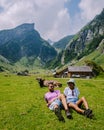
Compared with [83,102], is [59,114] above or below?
below

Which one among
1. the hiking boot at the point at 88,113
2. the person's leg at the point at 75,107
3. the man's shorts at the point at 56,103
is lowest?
the hiking boot at the point at 88,113

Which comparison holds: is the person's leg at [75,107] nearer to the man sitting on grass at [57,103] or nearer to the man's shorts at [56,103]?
the man sitting on grass at [57,103]

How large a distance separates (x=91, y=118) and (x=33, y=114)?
4271 mm

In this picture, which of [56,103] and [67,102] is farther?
[67,102]

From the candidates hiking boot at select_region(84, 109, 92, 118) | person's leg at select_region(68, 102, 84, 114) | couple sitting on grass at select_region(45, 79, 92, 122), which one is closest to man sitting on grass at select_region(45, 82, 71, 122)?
couple sitting on grass at select_region(45, 79, 92, 122)

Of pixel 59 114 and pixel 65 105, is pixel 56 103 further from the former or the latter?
pixel 59 114

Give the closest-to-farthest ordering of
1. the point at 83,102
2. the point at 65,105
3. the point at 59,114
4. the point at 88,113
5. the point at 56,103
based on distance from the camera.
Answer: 1. the point at 59,114
2. the point at 88,113
3. the point at 65,105
4. the point at 56,103
5. the point at 83,102

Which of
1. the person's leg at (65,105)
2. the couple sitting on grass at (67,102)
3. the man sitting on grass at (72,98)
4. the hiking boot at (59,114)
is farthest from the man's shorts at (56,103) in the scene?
the hiking boot at (59,114)

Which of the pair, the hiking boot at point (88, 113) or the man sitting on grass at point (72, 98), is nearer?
the hiking boot at point (88, 113)

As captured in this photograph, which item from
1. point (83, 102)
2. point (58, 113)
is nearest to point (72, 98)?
point (83, 102)

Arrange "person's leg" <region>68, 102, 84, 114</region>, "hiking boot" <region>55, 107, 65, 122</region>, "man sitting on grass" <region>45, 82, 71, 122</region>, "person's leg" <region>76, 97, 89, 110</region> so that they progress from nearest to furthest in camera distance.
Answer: "hiking boot" <region>55, 107, 65, 122</region>, "man sitting on grass" <region>45, 82, 71, 122</region>, "person's leg" <region>68, 102, 84, 114</region>, "person's leg" <region>76, 97, 89, 110</region>

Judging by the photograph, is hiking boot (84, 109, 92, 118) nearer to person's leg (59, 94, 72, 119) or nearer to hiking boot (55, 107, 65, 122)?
person's leg (59, 94, 72, 119)

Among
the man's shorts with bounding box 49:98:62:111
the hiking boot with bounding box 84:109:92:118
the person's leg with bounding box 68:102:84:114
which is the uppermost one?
the man's shorts with bounding box 49:98:62:111

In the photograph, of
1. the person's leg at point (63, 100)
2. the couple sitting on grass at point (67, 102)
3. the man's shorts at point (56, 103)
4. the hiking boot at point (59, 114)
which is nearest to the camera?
the hiking boot at point (59, 114)
